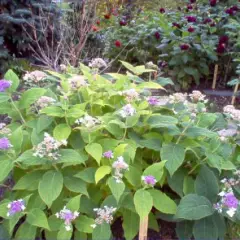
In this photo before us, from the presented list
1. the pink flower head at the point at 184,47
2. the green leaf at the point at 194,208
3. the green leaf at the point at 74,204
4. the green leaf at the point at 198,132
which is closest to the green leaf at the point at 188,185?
the green leaf at the point at 194,208

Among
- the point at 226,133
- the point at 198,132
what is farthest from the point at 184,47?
the point at 198,132

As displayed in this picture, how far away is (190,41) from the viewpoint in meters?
4.58

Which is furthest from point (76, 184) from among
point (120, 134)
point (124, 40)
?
point (124, 40)

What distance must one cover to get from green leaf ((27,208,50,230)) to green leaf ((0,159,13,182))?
19cm

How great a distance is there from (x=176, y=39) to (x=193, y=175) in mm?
3062

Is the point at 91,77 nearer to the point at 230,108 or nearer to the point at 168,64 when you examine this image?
the point at 230,108

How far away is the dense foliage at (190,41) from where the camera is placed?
4562mm

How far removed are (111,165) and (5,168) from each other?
452mm

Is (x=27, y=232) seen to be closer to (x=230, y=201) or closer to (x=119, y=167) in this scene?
Answer: (x=119, y=167)

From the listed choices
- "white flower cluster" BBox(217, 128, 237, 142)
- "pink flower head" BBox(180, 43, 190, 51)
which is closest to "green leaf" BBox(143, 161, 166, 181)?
"white flower cluster" BBox(217, 128, 237, 142)

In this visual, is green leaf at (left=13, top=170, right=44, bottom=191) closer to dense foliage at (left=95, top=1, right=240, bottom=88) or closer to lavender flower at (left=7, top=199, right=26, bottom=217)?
lavender flower at (left=7, top=199, right=26, bottom=217)

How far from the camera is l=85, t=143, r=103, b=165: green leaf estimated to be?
5.11 feet

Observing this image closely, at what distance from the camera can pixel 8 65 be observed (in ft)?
16.2

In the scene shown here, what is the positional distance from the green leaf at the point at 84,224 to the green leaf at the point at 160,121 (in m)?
0.52
